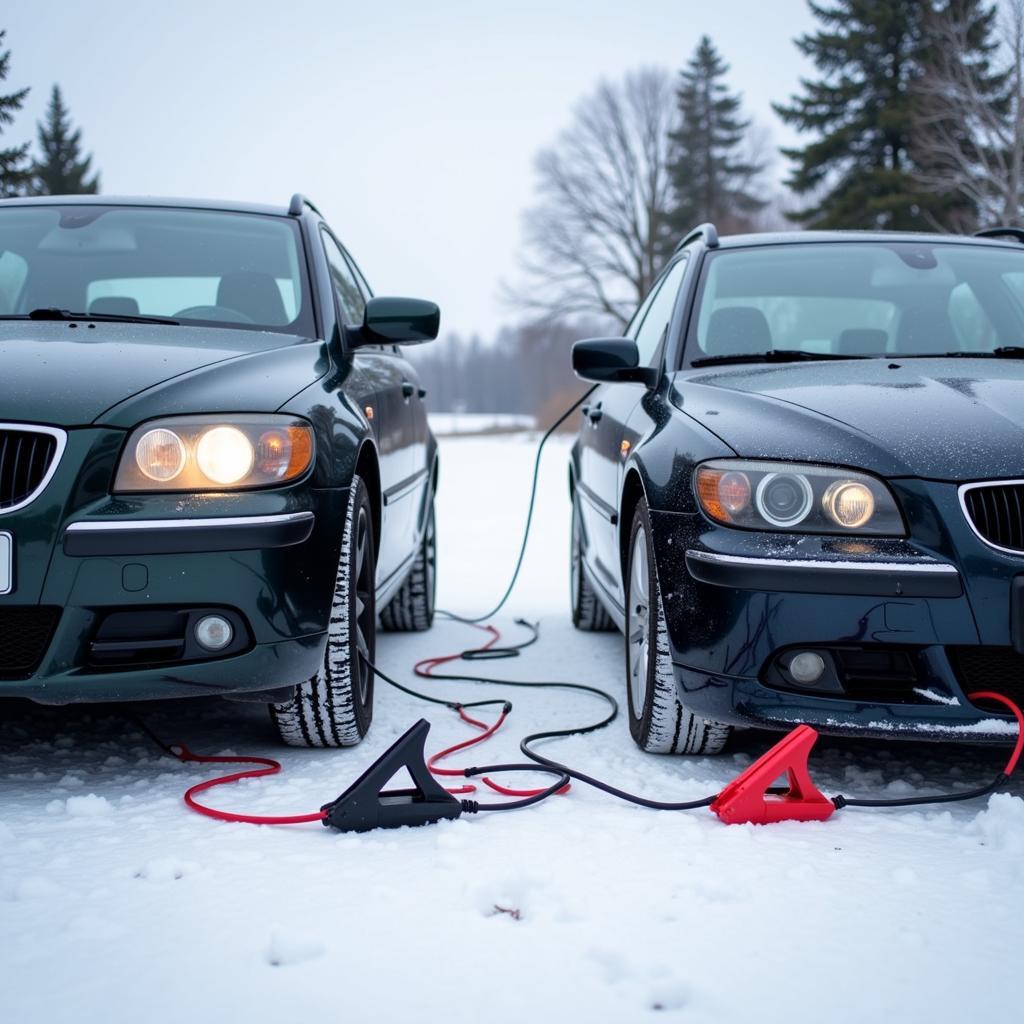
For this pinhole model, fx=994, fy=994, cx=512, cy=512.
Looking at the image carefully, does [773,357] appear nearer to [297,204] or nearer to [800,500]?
[800,500]

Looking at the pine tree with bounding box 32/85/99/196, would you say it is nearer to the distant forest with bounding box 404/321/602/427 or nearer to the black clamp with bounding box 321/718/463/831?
the black clamp with bounding box 321/718/463/831

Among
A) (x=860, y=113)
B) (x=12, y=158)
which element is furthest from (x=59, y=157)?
(x=860, y=113)

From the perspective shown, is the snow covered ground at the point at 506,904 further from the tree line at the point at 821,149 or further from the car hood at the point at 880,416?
the tree line at the point at 821,149

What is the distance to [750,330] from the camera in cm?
333

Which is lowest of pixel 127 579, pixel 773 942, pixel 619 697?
pixel 619 697

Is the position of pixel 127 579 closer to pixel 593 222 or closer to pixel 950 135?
pixel 950 135

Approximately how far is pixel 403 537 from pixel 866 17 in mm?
32200

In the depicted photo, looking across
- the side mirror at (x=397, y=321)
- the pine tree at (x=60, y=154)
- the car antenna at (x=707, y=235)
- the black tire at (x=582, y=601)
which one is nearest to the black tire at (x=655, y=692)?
the side mirror at (x=397, y=321)

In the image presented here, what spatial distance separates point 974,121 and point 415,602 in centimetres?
2396

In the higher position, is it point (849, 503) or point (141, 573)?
point (849, 503)

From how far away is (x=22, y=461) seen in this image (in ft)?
7.68

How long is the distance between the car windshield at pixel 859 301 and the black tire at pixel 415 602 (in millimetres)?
2033

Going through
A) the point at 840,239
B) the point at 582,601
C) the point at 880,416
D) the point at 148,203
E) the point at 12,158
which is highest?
the point at 12,158

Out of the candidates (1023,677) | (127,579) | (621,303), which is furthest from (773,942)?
(621,303)
